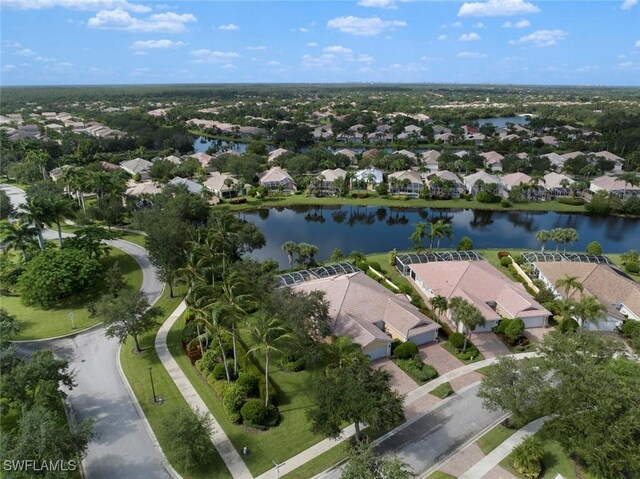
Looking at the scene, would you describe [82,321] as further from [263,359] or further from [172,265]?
[263,359]

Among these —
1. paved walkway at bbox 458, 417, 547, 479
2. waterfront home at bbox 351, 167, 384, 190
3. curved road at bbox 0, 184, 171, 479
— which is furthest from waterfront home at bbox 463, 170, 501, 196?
curved road at bbox 0, 184, 171, 479

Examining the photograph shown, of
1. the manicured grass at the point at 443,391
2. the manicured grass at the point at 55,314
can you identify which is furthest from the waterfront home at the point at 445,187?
the manicured grass at the point at 55,314

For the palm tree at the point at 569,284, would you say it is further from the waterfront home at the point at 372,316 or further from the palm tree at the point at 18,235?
the palm tree at the point at 18,235

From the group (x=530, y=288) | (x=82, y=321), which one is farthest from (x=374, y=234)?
(x=82, y=321)

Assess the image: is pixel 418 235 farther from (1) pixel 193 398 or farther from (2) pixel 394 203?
(1) pixel 193 398

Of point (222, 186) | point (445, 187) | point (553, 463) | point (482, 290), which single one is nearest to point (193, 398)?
point (553, 463)
